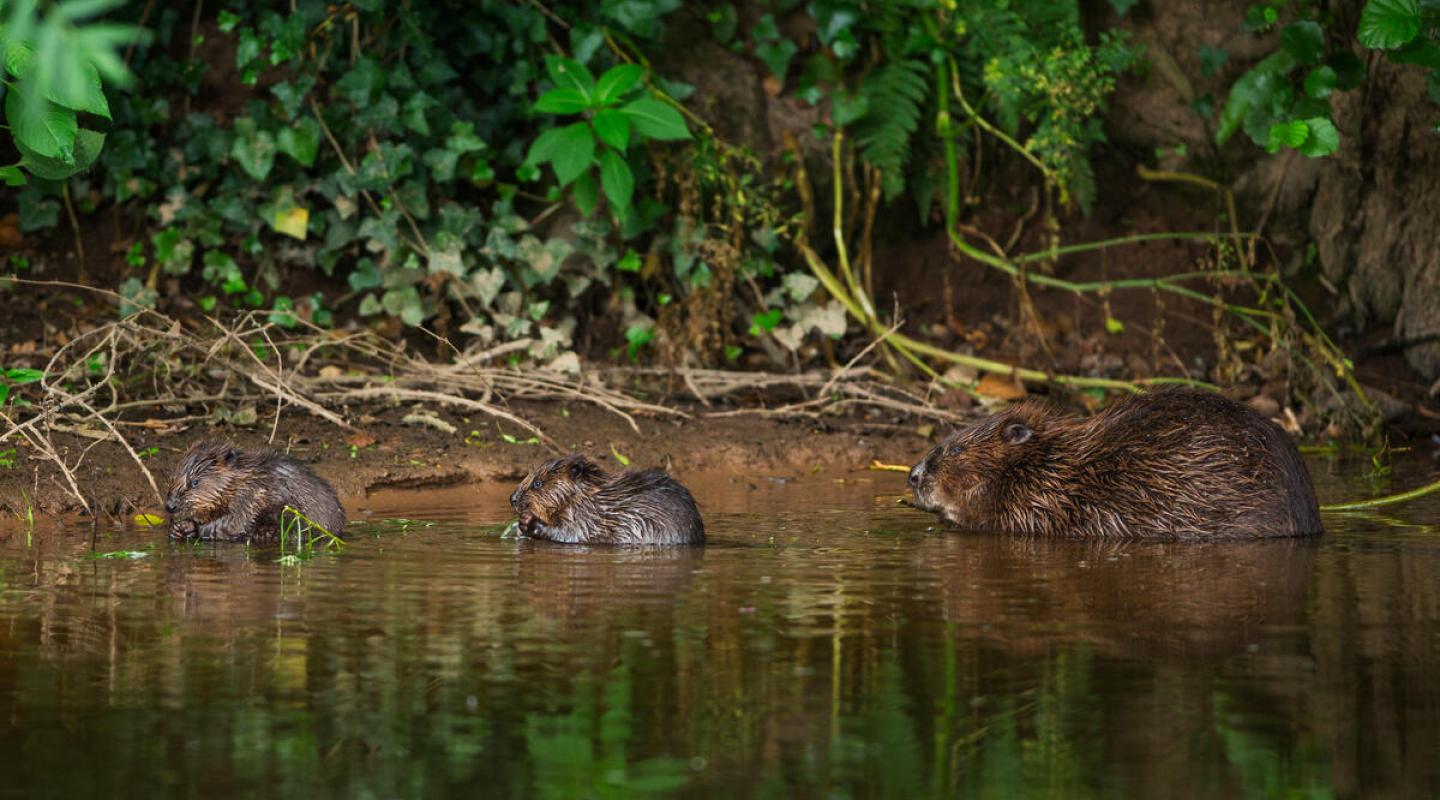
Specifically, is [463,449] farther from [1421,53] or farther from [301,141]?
[1421,53]

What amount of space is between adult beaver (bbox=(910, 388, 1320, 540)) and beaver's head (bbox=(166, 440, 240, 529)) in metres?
2.80

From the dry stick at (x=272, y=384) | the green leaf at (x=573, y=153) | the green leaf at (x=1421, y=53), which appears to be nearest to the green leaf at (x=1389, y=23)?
the green leaf at (x=1421, y=53)

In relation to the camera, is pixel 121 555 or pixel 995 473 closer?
pixel 121 555

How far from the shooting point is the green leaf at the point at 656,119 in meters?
9.41

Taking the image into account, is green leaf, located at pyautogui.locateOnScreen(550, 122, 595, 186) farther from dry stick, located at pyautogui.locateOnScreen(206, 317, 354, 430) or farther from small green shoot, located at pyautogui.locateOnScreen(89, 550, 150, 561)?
small green shoot, located at pyautogui.locateOnScreen(89, 550, 150, 561)

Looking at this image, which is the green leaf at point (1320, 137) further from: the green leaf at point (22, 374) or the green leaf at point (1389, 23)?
the green leaf at point (22, 374)

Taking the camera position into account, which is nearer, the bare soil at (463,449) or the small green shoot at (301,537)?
the small green shoot at (301,537)

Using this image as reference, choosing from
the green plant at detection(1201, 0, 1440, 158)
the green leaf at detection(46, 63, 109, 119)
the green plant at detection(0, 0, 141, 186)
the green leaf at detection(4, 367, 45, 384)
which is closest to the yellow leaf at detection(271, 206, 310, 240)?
the green plant at detection(0, 0, 141, 186)

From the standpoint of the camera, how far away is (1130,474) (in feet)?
23.4

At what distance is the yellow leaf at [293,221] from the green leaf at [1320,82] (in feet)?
18.2

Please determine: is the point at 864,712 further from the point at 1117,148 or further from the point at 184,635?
the point at 1117,148

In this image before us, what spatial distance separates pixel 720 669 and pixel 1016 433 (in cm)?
346

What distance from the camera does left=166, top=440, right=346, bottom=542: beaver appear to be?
22.0 feet

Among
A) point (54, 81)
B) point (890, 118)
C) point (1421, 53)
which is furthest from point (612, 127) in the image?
point (54, 81)
